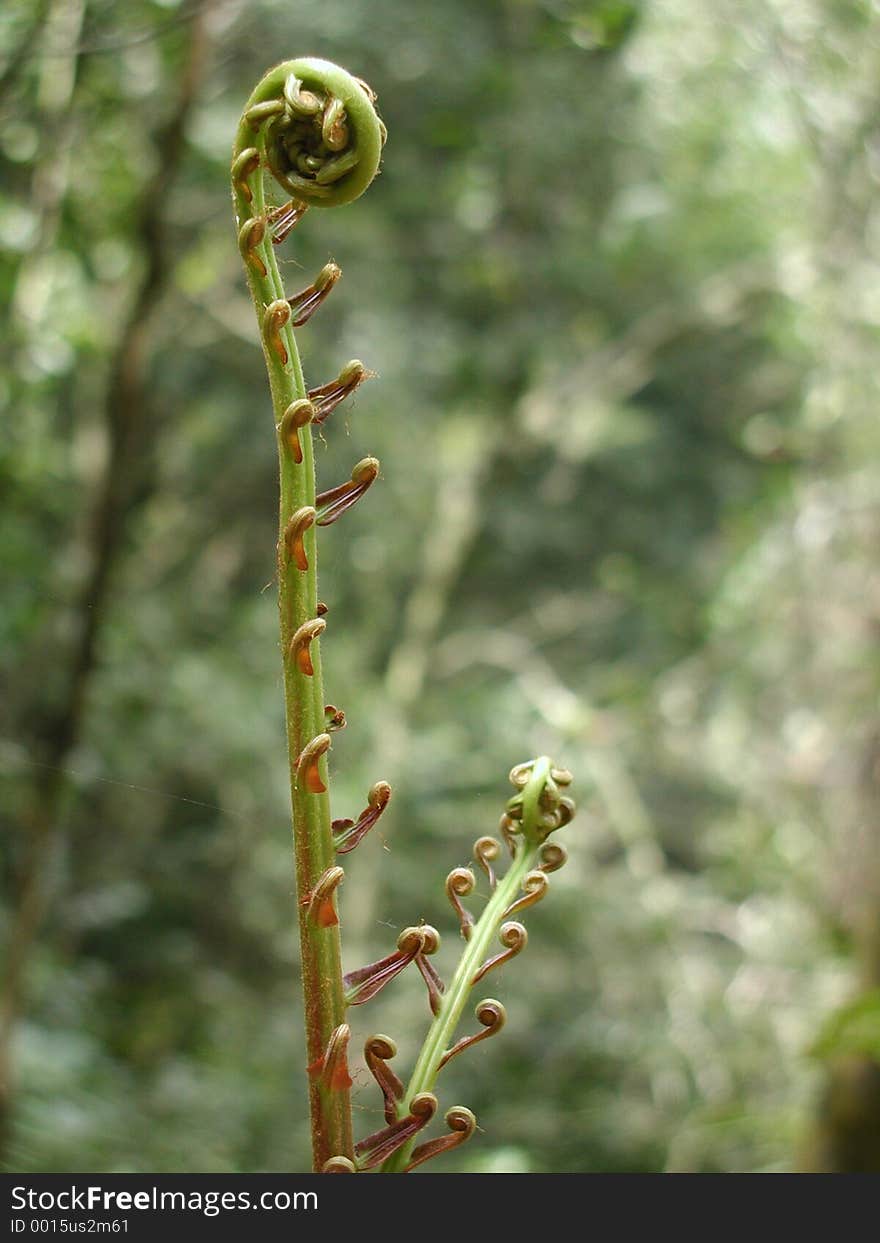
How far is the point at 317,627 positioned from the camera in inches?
14.8

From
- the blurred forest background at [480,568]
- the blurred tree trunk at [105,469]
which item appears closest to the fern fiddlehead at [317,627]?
the blurred forest background at [480,568]

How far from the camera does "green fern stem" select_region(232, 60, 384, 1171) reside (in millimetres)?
379

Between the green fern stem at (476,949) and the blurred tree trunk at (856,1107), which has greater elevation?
the blurred tree trunk at (856,1107)

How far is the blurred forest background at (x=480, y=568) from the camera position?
6.36 feet

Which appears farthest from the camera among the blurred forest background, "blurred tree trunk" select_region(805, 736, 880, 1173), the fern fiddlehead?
the blurred forest background

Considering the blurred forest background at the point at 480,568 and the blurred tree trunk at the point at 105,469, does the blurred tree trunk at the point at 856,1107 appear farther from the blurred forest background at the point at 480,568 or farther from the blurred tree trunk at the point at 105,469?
the blurred tree trunk at the point at 105,469

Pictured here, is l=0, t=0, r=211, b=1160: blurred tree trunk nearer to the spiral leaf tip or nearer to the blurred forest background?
the blurred forest background

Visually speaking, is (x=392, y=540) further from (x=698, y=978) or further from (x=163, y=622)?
(x=698, y=978)

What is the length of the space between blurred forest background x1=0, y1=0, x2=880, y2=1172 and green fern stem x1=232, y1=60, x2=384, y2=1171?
934mm

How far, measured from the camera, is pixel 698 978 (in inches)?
136

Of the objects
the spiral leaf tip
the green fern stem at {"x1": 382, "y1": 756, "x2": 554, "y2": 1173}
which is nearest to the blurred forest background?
the green fern stem at {"x1": 382, "y1": 756, "x2": 554, "y2": 1173}

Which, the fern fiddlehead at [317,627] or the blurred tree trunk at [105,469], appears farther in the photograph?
the blurred tree trunk at [105,469]

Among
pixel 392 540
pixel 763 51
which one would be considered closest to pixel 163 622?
pixel 392 540

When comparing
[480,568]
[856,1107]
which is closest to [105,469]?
[856,1107]
